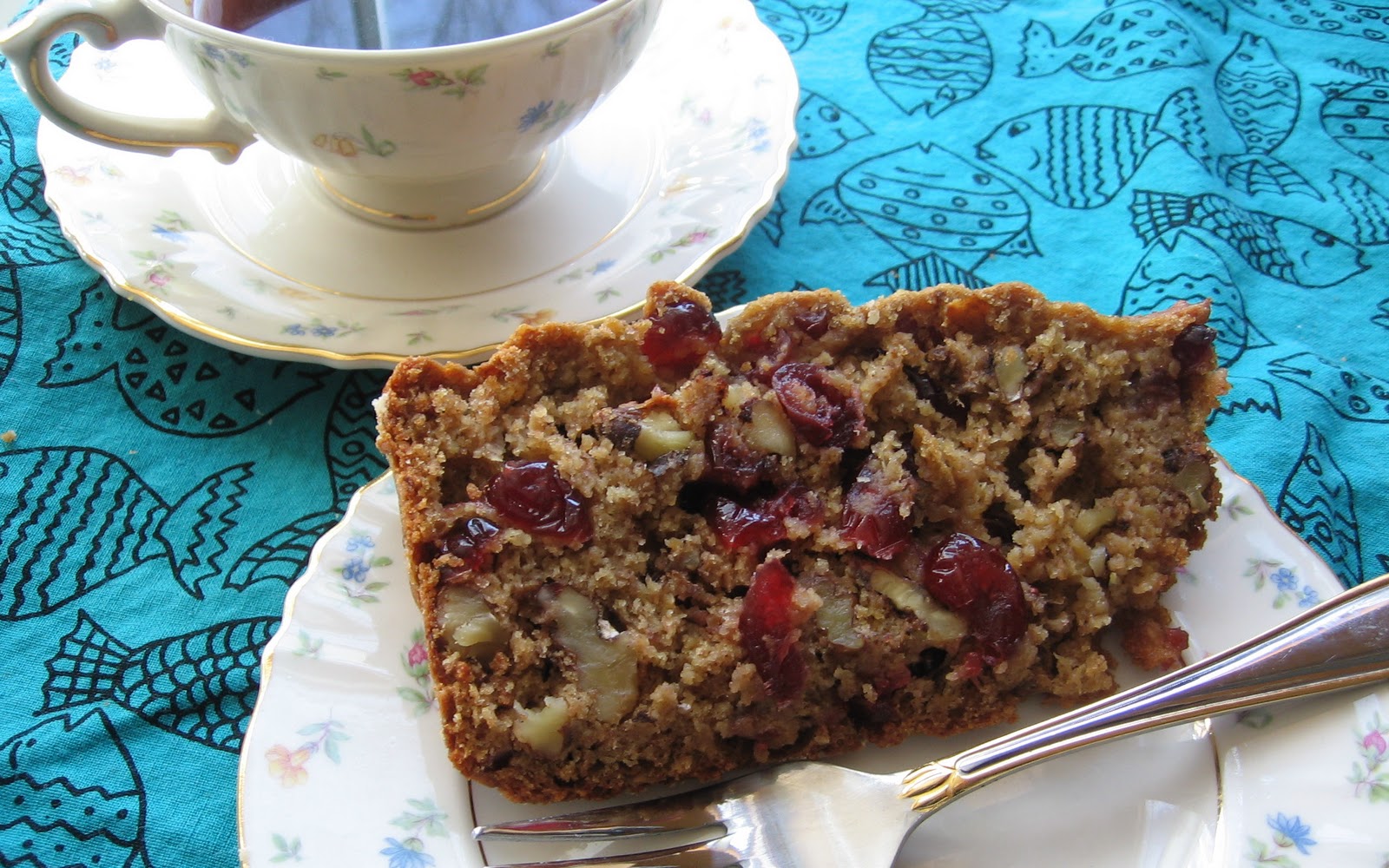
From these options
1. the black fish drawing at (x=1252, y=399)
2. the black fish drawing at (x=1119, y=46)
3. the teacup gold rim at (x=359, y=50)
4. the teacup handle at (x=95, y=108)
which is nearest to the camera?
the teacup gold rim at (x=359, y=50)

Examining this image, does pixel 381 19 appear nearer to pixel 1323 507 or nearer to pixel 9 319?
pixel 9 319

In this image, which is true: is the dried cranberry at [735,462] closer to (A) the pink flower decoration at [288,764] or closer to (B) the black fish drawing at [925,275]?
(A) the pink flower decoration at [288,764]

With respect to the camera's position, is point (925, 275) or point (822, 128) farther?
point (822, 128)

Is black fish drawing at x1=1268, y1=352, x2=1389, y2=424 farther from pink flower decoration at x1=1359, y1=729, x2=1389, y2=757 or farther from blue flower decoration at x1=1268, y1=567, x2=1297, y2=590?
pink flower decoration at x1=1359, y1=729, x2=1389, y2=757

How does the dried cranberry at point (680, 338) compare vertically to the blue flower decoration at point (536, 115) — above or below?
below

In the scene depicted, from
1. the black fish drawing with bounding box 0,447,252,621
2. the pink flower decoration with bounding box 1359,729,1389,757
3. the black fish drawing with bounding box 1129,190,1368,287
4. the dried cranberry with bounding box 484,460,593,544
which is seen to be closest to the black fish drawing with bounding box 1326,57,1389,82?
the black fish drawing with bounding box 1129,190,1368,287

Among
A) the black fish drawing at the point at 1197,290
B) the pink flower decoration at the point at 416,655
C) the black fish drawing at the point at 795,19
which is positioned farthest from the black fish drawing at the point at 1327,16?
the pink flower decoration at the point at 416,655

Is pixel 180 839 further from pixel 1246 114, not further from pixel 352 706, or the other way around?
pixel 1246 114

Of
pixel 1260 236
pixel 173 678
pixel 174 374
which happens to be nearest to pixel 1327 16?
pixel 1260 236
